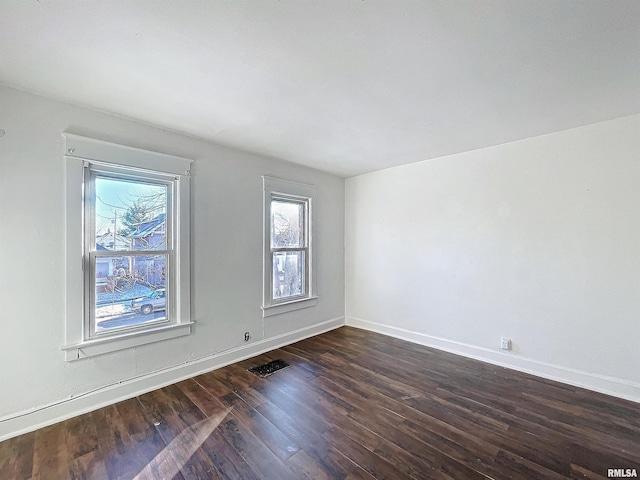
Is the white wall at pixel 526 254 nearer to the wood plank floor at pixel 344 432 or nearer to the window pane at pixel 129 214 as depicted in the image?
the wood plank floor at pixel 344 432

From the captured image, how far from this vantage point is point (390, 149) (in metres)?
3.40

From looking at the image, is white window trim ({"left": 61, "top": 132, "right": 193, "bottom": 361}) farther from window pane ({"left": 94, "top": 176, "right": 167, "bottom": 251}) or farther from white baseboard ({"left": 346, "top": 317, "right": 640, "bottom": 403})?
white baseboard ({"left": 346, "top": 317, "right": 640, "bottom": 403})

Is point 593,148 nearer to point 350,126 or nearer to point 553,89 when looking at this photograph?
point 553,89

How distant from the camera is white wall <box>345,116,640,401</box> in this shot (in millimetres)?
2557

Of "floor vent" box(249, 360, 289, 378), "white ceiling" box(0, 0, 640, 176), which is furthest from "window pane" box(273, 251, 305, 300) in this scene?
"white ceiling" box(0, 0, 640, 176)

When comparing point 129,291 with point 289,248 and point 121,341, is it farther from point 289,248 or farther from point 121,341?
point 289,248

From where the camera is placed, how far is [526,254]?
306 cm

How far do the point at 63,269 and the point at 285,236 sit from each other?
7.88ft

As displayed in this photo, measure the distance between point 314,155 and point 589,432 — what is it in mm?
3623

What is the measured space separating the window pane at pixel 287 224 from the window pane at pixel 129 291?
1469mm

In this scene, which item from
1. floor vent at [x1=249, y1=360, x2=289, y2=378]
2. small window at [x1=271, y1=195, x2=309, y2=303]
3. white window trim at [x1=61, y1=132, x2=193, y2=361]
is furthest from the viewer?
small window at [x1=271, y1=195, x2=309, y2=303]

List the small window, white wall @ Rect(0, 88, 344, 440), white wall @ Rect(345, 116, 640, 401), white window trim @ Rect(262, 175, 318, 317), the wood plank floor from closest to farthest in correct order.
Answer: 1. the wood plank floor
2. white wall @ Rect(0, 88, 344, 440)
3. white wall @ Rect(345, 116, 640, 401)
4. white window trim @ Rect(262, 175, 318, 317)
5. the small window

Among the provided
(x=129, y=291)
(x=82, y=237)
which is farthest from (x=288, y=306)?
(x=82, y=237)

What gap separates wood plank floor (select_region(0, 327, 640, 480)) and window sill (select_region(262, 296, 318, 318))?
849 millimetres
